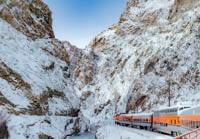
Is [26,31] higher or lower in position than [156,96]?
higher

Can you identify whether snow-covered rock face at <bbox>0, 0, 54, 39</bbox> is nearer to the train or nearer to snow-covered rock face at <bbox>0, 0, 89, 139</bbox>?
snow-covered rock face at <bbox>0, 0, 89, 139</bbox>

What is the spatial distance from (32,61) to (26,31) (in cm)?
759

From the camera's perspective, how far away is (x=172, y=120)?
1703 inches

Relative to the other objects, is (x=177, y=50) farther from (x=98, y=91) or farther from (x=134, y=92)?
(x=98, y=91)

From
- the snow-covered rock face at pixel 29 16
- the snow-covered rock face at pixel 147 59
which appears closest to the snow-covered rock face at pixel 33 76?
the snow-covered rock face at pixel 29 16

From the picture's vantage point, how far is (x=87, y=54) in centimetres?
14338

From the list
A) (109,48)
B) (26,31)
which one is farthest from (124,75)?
(26,31)

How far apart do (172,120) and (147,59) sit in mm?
65323

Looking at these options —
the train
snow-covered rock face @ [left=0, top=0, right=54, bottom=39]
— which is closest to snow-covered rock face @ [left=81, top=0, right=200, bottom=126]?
the train

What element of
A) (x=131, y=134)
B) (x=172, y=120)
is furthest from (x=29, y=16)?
(x=172, y=120)

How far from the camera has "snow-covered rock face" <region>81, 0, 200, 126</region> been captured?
308ft

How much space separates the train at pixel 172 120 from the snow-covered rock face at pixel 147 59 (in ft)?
60.5

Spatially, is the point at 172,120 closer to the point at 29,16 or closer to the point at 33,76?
the point at 33,76

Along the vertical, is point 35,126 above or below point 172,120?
below
